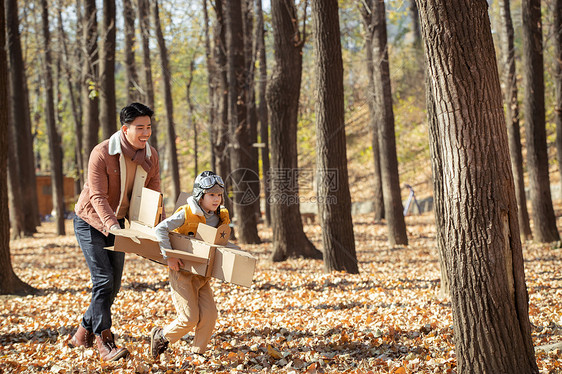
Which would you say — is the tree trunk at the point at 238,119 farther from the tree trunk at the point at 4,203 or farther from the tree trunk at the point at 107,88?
the tree trunk at the point at 4,203

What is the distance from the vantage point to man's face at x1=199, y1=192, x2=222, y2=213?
4805 mm

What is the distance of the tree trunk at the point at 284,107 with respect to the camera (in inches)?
457

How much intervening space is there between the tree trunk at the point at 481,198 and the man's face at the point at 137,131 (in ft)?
8.46

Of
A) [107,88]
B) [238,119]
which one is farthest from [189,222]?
[238,119]

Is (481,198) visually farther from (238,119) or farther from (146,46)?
(146,46)

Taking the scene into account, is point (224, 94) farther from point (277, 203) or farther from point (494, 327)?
point (494, 327)

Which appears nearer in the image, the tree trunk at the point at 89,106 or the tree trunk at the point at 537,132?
the tree trunk at the point at 537,132

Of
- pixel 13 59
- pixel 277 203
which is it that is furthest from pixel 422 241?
pixel 13 59

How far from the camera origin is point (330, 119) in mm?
9492

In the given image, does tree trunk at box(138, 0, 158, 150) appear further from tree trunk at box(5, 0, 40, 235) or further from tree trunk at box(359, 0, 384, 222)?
tree trunk at box(359, 0, 384, 222)

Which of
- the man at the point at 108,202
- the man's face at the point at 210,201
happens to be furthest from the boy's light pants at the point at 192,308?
the man's face at the point at 210,201

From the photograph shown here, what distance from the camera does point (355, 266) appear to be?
32.9 feet

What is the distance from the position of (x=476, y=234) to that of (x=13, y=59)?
18.1 metres

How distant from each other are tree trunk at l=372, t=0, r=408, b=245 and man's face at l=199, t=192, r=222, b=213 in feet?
33.1
